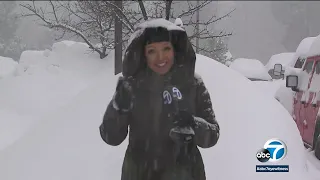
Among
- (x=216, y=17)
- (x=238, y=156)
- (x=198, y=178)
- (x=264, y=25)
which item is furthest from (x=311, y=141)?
(x=264, y=25)

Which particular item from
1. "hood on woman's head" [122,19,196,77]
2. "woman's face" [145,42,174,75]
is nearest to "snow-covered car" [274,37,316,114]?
"hood on woman's head" [122,19,196,77]

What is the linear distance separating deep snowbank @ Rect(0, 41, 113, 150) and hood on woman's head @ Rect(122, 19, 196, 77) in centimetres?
360

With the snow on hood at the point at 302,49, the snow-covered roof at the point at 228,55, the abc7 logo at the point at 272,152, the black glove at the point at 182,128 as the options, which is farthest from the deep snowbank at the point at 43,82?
the snow on hood at the point at 302,49

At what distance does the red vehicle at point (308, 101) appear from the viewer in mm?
5801

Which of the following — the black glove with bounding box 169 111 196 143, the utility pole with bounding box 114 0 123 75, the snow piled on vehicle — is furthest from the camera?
the utility pole with bounding box 114 0 123 75

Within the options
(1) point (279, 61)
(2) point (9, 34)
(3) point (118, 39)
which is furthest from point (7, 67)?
(1) point (279, 61)

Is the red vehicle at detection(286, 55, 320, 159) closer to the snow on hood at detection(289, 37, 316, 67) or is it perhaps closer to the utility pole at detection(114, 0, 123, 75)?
the snow on hood at detection(289, 37, 316, 67)

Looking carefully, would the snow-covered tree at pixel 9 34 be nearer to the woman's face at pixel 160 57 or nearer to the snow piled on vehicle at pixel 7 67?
the snow piled on vehicle at pixel 7 67

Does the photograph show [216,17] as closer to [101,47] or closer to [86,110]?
[101,47]

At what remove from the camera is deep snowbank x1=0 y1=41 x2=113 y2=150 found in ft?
20.4

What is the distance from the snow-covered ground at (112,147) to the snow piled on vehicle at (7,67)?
3.72 feet

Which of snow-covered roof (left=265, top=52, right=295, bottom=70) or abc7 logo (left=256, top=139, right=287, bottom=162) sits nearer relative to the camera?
abc7 logo (left=256, top=139, right=287, bottom=162)

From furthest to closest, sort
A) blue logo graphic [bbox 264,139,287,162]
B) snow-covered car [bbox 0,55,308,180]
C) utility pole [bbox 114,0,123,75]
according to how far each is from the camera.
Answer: utility pole [bbox 114,0,123,75] < snow-covered car [bbox 0,55,308,180] < blue logo graphic [bbox 264,139,287,162]

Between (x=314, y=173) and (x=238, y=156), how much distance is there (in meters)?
1.66
